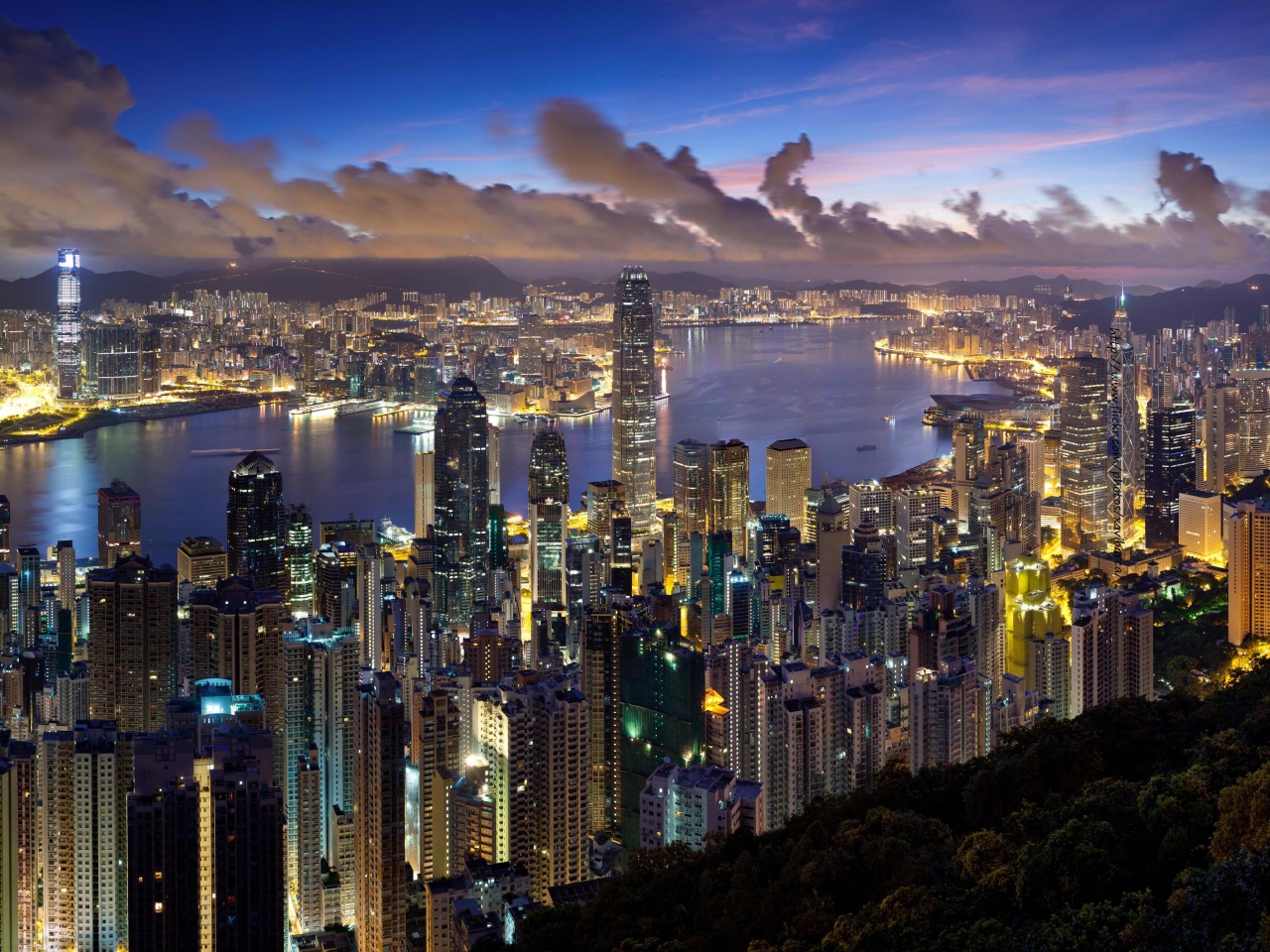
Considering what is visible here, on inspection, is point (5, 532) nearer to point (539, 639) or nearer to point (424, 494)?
point (424, 494)

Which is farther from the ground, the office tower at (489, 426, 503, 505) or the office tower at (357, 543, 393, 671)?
the office tower at (489, 426, 503, 505)

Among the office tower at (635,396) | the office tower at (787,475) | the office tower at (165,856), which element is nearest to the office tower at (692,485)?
the office tower at (635,396)

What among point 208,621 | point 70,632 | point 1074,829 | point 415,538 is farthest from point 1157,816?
point 415,538

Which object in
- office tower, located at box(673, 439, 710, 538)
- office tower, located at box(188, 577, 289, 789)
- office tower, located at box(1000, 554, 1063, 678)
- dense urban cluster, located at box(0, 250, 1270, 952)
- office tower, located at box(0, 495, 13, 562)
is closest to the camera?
dense urban cluster, located at box(0, 250, 1270, 952)

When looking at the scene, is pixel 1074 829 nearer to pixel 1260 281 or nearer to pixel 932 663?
pixel 932 663

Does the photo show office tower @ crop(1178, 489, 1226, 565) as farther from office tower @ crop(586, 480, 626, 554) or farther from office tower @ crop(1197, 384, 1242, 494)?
office tower @ crop(586, 480, 626, 554)

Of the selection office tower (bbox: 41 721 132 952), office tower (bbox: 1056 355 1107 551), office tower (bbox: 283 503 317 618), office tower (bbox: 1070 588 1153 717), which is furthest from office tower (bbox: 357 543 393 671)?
office tower (bbox: 1056 355 1107 551)

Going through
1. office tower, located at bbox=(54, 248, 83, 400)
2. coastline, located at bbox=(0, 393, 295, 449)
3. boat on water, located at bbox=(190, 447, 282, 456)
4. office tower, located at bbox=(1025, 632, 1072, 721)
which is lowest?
office tower, located at bbox=(1025, 632, 1072, 721)

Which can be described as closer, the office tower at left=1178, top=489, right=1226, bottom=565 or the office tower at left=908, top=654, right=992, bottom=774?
the office tower at left=908, top=654, right=992, bottom=774

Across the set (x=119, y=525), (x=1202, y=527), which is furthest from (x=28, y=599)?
(x=1202, y=527)
